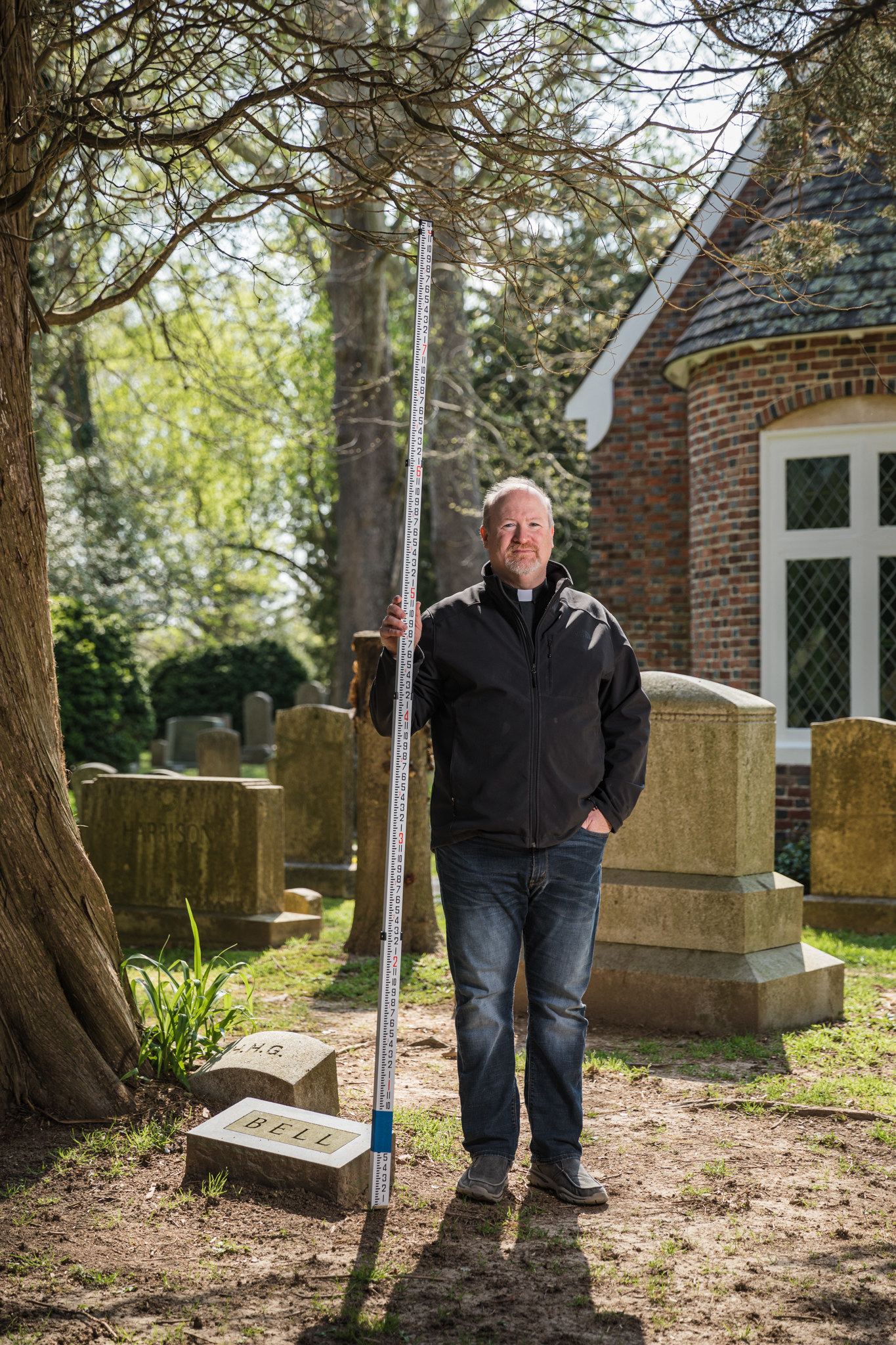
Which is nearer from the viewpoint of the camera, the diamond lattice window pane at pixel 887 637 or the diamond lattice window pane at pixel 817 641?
the diamond lattice window pane at pixel 887 637

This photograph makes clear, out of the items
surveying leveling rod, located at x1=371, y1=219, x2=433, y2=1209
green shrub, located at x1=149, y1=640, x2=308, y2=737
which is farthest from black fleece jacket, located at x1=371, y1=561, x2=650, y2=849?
green shrub, located at x1=149, y1=640, x2=308, y2=737

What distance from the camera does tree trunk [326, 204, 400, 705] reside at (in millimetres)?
14242

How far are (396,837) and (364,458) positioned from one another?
11.7 m

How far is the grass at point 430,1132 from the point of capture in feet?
13.0

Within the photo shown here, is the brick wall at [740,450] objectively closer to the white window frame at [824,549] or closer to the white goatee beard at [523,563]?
the white window frame at [824,549]

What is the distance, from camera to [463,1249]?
3242 millimetres

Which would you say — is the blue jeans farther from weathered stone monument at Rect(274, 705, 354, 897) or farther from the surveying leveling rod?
weathered stone monument at Rect(274, 705, 354, 897)

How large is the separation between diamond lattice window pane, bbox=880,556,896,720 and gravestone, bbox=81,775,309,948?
5.08 meters

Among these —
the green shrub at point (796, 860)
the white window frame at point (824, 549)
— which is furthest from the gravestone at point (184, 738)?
the green shrub at point (796, 860)

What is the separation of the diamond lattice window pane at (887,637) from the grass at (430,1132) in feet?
21.6

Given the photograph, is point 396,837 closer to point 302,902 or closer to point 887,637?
point 302,902

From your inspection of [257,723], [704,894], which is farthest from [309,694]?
[704,894]

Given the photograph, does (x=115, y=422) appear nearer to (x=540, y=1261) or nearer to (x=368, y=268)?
(x=368, y=268)

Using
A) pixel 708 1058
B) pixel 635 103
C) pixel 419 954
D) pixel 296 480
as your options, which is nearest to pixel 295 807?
pixel 419 954
